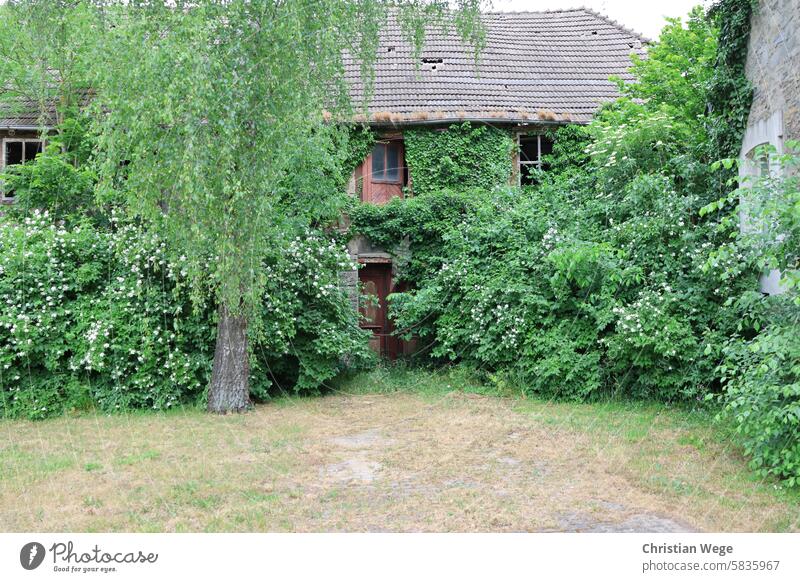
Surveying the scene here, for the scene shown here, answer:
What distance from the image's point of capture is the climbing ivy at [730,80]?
952 centimetres

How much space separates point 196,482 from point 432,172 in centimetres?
946

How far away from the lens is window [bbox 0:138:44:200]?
48.1ft

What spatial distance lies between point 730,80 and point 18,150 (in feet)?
45.7

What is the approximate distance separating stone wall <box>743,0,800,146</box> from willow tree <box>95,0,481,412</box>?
17.4 ft

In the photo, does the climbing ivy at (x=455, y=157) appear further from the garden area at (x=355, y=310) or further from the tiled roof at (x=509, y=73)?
the tiled roof at (x=509, y=73)

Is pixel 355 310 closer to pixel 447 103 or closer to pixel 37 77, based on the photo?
pixel 447 103

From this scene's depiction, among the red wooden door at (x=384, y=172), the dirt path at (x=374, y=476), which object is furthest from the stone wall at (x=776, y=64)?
the red wooden door at (x=384, y=172)

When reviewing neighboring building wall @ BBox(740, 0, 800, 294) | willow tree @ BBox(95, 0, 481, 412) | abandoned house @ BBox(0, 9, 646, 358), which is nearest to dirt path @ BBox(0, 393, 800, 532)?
willow tree @ BBox(95, 0, 481, 412)

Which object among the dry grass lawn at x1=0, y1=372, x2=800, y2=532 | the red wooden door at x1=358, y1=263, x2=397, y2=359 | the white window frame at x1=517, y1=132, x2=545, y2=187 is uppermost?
the white window frame at x1=517, y1=132, x2=545, y2=187

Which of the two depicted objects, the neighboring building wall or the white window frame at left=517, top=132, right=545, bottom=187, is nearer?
the neighboring building wall

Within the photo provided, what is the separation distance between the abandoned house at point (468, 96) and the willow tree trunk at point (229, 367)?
11.9 ft

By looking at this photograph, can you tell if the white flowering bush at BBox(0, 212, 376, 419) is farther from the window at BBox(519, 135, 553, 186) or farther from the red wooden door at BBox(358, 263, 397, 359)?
the window at BBox(519, 135, 553, 186)

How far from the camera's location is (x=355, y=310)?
1220 cm

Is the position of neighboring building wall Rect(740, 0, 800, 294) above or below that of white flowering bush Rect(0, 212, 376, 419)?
above
